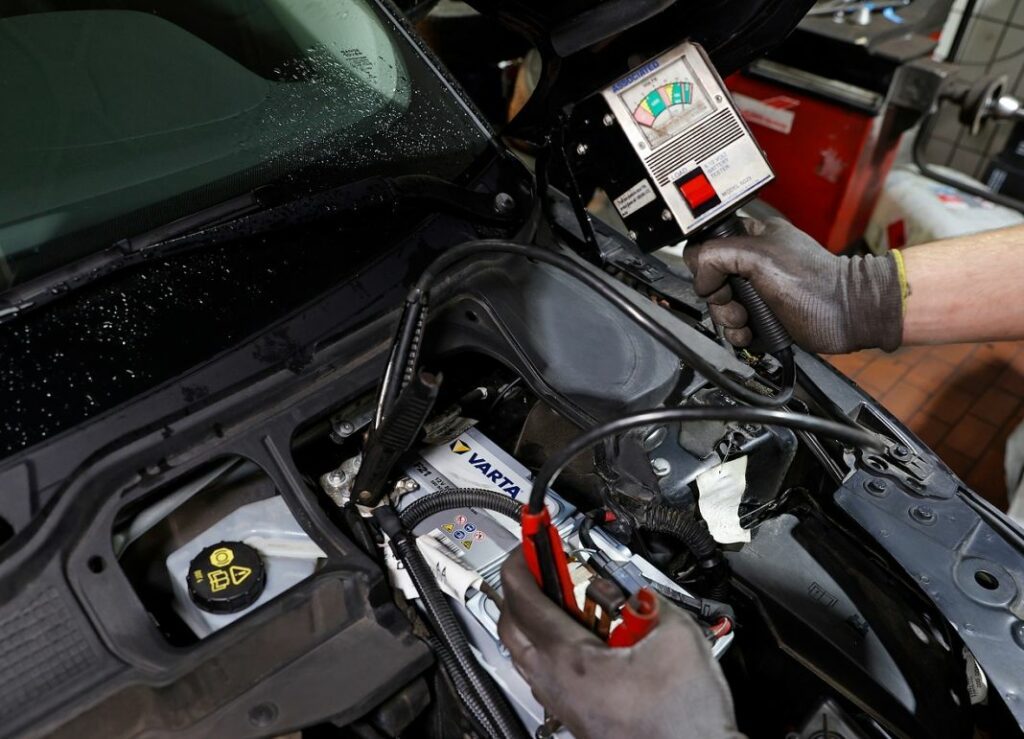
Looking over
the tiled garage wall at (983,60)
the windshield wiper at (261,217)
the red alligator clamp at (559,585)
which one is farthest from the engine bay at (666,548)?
the tiled garage wall at (983,60)

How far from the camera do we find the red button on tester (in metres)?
1.16

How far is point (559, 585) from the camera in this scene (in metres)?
0.79

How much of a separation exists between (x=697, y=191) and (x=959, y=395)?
6.71 feet

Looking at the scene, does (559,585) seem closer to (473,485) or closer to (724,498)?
(473,485)

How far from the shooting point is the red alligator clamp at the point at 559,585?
734 millimetres

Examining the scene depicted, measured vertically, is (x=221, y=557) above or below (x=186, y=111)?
below

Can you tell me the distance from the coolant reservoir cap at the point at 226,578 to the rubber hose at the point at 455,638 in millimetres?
171

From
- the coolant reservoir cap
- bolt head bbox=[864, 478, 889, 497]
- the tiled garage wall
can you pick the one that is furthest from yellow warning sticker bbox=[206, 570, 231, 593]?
the tiled garage wall

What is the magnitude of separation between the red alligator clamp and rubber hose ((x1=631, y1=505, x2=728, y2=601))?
0.29 metres

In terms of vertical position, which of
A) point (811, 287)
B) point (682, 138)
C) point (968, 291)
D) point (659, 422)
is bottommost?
point (968, 291)

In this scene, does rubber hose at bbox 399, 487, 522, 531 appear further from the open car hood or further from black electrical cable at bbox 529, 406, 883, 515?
the open car hood

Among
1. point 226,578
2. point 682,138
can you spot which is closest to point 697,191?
point 682,138

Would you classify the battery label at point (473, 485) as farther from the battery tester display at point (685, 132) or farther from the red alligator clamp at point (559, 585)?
the battery tester display at point (685, 132)

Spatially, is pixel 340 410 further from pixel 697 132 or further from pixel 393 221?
pixel 697 132
